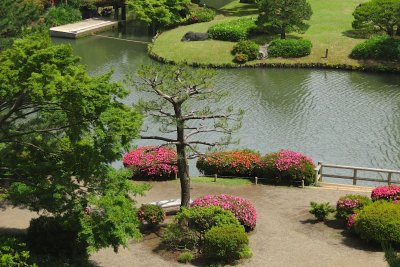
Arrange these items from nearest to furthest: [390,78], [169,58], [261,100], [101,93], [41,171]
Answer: [101,93]
[41,171]
[261,100]
[390,78]
[169,58]

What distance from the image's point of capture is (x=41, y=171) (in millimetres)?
20547

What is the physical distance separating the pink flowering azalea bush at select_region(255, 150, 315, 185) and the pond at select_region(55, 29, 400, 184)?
516 cm

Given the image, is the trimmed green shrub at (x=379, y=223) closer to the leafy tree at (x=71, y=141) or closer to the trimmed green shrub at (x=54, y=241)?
the leafy tree at (x=71, y=141)

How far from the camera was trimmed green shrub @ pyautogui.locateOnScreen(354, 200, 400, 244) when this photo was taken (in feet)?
79.9

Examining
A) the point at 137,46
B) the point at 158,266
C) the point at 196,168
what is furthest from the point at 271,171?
the point at 137,46

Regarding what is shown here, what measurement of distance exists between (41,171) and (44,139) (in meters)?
2.01

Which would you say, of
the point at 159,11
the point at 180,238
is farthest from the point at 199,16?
the point at 180,238

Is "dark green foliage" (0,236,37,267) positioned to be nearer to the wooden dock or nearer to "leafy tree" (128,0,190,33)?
"leafy tree" (128,0,190,33)

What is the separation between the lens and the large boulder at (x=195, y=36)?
63.5m

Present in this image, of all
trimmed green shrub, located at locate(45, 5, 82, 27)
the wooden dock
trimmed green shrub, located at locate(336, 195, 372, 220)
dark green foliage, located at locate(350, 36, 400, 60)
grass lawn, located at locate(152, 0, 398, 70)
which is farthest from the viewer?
trimmed green shrub, located at locate(45, 5, 82, 27)

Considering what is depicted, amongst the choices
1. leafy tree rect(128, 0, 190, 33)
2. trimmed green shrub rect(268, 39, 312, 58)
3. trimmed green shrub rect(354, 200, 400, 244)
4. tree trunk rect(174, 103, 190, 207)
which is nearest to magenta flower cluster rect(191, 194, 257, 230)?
tree trunk rect(174, 103, 190, 207)

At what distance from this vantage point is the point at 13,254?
68.4ft

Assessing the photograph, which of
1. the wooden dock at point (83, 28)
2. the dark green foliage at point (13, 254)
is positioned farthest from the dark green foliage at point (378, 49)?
the dark green foliage at point (13, 254)

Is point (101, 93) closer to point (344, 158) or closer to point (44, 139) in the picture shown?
point (44, 139)
